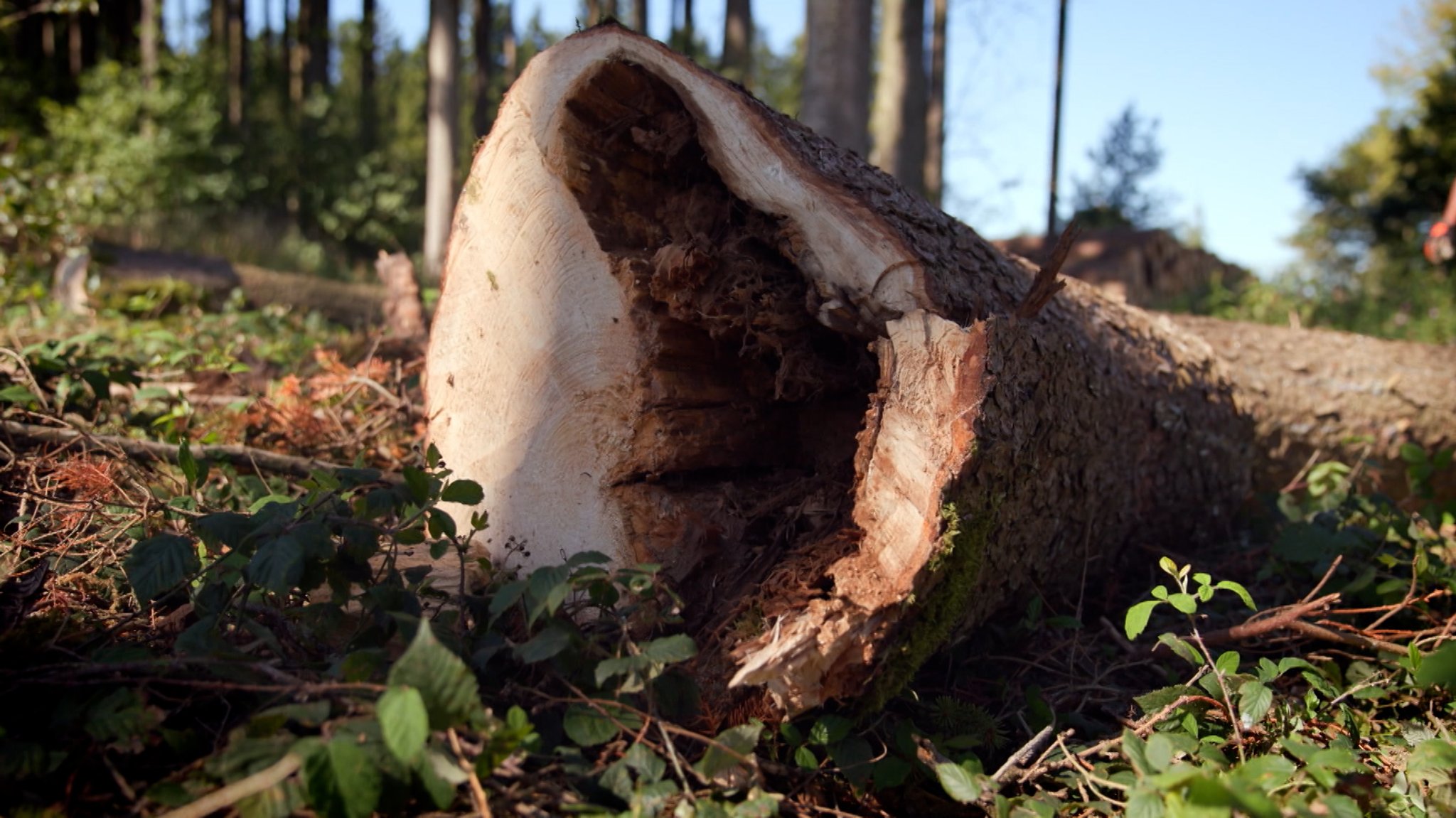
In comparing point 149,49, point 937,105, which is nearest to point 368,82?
point 149,49

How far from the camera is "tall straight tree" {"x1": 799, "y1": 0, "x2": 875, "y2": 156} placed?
607 cm

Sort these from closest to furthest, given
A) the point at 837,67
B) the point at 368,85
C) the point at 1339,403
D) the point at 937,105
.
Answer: the point at 1339,403 < the point at 837,67 < the point at 937,105 < the point at 368,85

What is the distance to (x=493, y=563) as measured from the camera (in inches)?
89.6

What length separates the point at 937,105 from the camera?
1249 centimetres

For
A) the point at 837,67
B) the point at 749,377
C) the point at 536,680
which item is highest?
the point at 837,67

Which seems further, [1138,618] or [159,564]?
[1138,618]

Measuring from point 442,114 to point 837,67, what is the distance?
5.59 m

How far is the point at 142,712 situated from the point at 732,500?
123 centimetres

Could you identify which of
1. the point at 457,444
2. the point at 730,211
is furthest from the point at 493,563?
the point at 730,211

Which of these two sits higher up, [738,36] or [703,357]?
[738,36]

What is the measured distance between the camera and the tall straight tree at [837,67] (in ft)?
19.9

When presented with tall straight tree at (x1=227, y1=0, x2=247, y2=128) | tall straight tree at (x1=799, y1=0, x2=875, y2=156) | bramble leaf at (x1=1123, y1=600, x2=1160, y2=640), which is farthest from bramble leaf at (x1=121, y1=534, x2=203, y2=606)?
tall straight tree at (x1=227, y1=0, x2=247, y2=128)

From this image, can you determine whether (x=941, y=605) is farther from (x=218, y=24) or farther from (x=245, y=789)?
(x=218, y=24)

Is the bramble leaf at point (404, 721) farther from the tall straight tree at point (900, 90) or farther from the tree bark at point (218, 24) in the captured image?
the tree bark at point (218, 24)
